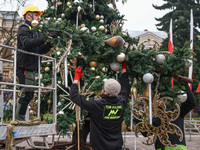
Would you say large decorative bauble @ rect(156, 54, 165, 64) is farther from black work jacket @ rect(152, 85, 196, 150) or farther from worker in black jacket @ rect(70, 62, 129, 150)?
black work jacket @ rect(152, 85, 196, 150)

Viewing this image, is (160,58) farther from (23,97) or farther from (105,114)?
(23,97)

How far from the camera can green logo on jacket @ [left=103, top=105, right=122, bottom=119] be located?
3.48 meters

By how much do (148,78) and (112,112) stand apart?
654 millimetres

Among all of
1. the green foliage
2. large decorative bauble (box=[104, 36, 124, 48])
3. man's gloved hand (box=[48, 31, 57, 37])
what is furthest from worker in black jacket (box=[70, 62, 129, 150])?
the green foliage

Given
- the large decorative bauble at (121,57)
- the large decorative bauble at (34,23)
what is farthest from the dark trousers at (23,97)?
the large decorative bauble at (121,57)

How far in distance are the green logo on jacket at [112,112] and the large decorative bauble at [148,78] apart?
0.51 meters

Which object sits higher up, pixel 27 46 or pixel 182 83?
pixel 27 46

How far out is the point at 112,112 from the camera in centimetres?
351

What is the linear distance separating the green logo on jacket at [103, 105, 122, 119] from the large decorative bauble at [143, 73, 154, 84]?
51 centimetres

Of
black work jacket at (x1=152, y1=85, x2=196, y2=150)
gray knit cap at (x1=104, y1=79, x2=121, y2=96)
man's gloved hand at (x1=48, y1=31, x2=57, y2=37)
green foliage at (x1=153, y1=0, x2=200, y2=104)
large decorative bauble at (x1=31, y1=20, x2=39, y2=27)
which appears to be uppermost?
green foliage at (x1=153, y1=0, x2=200, y2=104)

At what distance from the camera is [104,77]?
7125mm

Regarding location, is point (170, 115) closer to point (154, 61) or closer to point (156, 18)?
point (154, 61)

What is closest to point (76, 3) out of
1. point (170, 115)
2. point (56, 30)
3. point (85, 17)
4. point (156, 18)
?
point (85, 17)

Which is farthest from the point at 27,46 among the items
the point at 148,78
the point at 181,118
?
the point at 181,118
